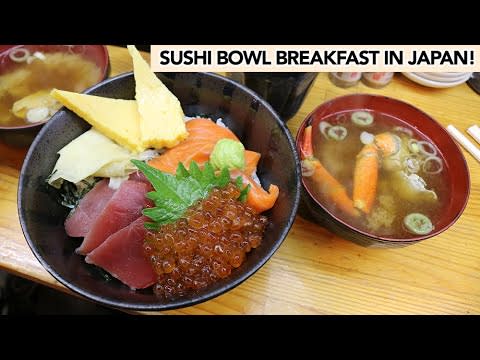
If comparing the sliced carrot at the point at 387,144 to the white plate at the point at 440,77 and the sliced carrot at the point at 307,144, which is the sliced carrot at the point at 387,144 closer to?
the sliced carrot at the point at 307,144

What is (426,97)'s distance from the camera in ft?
6.01

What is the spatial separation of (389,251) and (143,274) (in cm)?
84

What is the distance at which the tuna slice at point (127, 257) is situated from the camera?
113cm

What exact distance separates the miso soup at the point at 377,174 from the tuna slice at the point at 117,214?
576mm

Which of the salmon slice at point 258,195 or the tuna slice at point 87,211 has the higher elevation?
the salmon slice at point 258,195

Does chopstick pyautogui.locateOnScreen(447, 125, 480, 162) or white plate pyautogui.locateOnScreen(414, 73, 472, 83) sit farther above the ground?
white plate pyautogui.locateOnScreen(414, 73, 472, 83)

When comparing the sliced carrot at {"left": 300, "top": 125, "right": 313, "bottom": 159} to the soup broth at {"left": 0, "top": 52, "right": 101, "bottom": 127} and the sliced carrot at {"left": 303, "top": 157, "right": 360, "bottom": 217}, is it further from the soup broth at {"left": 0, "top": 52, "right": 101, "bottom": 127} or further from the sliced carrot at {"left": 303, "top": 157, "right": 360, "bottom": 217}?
the soup broth at {"left": 0, "top": 52, "right": 101, "bottom": 127}

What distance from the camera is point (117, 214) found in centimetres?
117

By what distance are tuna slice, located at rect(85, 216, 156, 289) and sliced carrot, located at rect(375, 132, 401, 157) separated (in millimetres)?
964

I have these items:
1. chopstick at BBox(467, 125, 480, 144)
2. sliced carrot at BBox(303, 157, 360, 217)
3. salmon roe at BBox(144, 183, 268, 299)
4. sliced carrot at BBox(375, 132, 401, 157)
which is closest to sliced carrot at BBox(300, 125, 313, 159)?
sliced carrot at BBox(303, 157, 360, 217)

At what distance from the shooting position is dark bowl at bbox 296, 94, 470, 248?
4.05 feet

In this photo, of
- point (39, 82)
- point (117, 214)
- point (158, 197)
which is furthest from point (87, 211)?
point (39, 82)

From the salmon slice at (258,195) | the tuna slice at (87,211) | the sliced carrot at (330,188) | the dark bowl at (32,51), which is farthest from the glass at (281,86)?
the tuna slice at (87,211)

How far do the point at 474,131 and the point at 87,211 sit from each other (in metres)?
1.55
